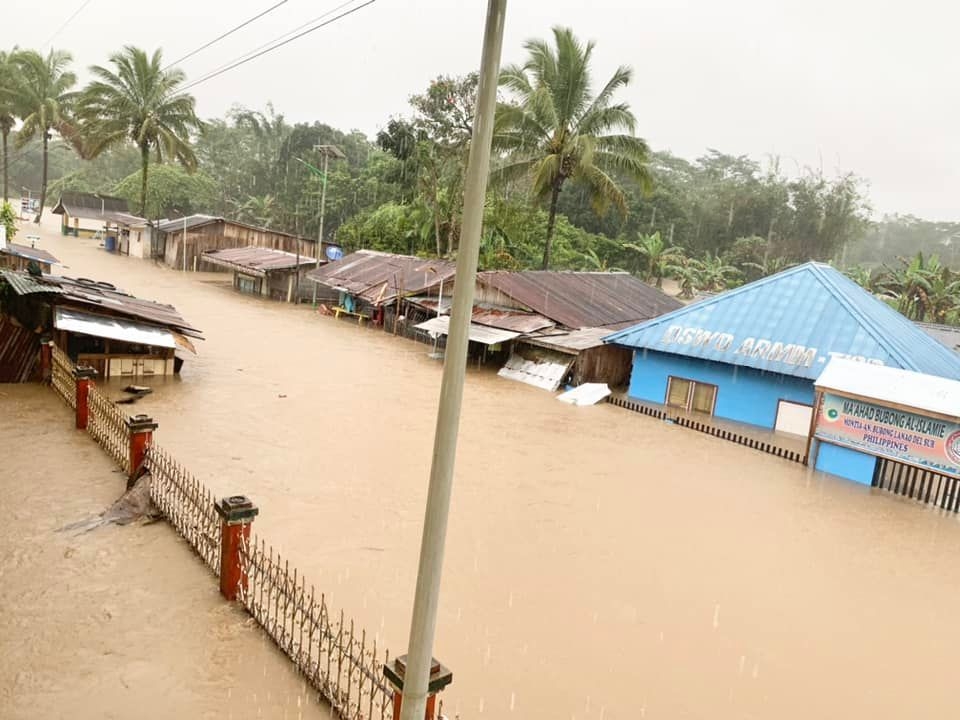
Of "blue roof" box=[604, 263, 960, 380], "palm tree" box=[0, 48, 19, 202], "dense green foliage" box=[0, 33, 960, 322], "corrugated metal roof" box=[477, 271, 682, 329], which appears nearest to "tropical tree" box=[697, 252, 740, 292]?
"dense green foliage" box=[0, 33, 960, 322]

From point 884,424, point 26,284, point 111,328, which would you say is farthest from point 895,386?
point 26,284

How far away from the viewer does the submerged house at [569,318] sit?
848 inches

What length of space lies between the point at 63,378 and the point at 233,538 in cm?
942

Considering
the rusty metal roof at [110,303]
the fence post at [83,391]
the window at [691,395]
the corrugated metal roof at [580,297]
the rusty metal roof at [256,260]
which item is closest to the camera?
the fence post at [83,391]

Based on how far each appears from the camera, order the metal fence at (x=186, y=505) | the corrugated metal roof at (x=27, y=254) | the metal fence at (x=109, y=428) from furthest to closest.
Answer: the corrugated metal roof at (x=27, y=254) → the metal fence at (x=109, y=428) → the metal fence at (x=186, y=505)

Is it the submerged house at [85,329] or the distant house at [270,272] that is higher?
the distant house at [270,272]

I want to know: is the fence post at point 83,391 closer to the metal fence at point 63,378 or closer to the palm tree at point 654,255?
the metal fence at point 63,378

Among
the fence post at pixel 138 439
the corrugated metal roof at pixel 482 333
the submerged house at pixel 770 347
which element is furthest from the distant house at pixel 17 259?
the submerged house at pixel 770 347

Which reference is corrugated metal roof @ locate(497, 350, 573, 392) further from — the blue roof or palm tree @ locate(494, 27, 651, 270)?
palm tree @ locate(494, 27, 651, 270)

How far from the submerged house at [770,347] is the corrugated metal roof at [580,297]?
412 centimetres

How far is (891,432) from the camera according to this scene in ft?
46.9

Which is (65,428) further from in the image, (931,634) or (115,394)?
(931,634)

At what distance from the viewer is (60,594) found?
7191mm

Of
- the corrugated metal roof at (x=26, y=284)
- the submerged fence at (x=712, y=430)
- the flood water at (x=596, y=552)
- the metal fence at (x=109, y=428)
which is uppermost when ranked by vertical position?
the corrugated metal roof at (x=26, y=284)
